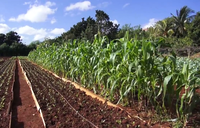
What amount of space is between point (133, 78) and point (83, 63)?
189 centimetres

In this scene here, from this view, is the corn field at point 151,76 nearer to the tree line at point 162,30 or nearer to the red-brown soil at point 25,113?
the red-brown soil at point 25,113

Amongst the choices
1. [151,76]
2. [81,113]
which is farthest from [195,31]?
[81,113]

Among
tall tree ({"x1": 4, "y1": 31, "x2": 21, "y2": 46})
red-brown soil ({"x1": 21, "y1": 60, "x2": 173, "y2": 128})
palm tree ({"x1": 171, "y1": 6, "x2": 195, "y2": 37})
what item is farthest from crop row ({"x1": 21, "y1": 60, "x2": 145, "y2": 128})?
tall tree ({"x1": 4, "y1": 31, "x2": 21, "y2": 46})

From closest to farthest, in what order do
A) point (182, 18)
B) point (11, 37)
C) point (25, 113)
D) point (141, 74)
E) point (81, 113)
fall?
point (141, 74) < point (81, 113) < point (25, 113) < point (182, 18) < point (11, 37)

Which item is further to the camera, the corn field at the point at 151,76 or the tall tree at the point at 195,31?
the tall tree at the point at 195,31

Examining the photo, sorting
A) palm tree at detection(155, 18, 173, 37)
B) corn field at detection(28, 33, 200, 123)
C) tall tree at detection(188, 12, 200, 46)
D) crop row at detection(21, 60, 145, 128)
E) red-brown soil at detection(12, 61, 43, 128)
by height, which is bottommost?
red-brown soil at detection(12, 61, 43, 128)

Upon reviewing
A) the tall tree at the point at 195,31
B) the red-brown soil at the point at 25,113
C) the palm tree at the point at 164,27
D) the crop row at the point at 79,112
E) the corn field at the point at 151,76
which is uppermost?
the palm tree at the point at 164,27

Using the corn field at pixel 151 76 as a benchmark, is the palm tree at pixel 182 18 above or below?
above

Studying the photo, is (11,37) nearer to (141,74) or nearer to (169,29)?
(169,29)

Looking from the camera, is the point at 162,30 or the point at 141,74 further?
the point at 162,30

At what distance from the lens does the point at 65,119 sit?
2781 mm

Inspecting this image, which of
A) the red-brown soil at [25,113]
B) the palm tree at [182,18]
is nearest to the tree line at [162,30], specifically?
the palm tree at [182,18]

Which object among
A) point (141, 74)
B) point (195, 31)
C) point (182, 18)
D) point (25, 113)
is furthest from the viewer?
point (182, 18)

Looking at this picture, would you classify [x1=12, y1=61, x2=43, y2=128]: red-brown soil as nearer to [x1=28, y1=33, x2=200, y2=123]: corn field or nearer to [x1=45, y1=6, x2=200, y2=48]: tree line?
[x1=28, y1=33, x2=200, y2=123]: corn field
